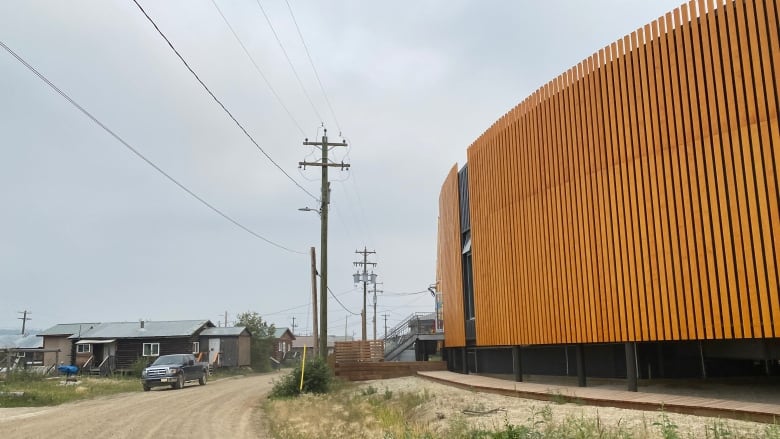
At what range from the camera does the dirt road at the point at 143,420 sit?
1303 cm

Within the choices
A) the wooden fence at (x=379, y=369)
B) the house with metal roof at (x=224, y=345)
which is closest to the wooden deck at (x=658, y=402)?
the wooden fence at (x=379, y=369)

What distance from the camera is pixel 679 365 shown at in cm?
1689

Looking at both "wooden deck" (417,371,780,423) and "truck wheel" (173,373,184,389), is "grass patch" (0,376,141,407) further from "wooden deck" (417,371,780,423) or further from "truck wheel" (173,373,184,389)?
"wooden deck" (417,371,780,423)

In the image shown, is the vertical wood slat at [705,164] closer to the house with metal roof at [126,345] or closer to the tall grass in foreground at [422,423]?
the tall grass in foreground at [422,423]

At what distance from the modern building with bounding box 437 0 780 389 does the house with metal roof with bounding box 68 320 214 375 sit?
3218 centimetres

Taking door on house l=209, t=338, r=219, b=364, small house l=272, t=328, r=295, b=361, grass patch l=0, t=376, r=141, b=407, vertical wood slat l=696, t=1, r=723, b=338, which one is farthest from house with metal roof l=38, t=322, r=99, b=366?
vertical wood slat l=696, t=1, r=723, b=338

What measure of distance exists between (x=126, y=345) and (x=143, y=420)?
34528 millimetres

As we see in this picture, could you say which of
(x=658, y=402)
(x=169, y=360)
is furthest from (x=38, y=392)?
(x=658, y=402)

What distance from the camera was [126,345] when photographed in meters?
46.7

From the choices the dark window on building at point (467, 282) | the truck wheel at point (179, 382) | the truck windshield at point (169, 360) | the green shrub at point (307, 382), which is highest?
the dark window on building at point (467, 282)

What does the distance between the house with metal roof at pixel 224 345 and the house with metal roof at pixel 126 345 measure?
1.71 m

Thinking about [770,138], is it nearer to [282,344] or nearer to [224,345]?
[224,345]

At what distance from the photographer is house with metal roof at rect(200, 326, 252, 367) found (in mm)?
49906

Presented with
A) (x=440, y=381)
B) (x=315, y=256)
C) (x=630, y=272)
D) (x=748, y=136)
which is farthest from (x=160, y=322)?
(x=748, y=136)
